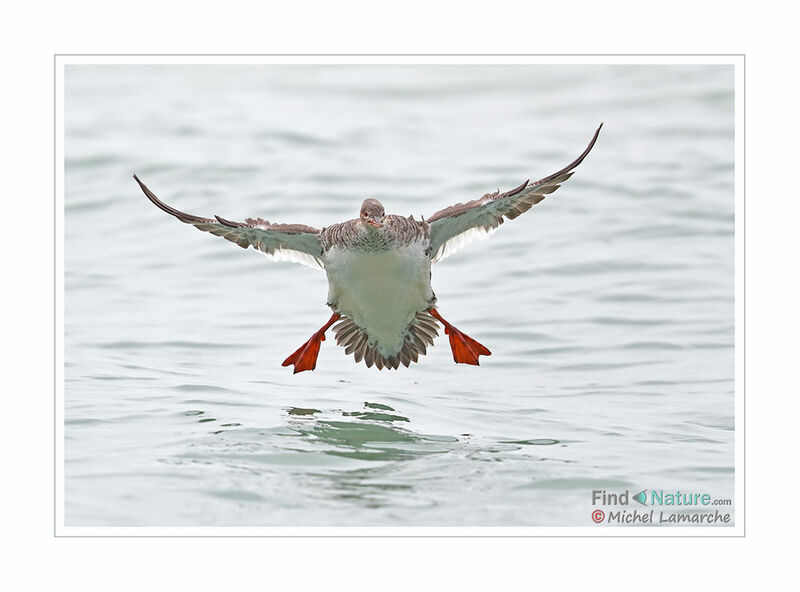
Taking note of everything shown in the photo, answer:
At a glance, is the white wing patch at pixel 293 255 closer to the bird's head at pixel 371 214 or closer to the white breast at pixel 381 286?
the white breast at pixel 381 286

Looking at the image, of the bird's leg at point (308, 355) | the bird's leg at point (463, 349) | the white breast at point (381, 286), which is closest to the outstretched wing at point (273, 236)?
the white breast at point (381, 286)

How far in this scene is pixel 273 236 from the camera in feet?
34.0

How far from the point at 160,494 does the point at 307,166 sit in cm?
1574

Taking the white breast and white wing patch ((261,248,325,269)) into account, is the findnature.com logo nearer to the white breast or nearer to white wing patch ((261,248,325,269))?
the white breast

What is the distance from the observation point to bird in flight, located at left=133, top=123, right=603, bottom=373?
31.0ft

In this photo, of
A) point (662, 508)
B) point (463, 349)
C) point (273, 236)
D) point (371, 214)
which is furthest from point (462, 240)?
point (662, 508)

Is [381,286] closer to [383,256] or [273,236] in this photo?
[383,256]

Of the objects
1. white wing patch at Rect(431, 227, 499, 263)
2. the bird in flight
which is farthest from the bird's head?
white wing patch at Rect(431, 227, 499, 263)

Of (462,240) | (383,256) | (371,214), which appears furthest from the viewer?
(462,240)

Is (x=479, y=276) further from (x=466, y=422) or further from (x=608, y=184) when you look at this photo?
(x=466, y=422)

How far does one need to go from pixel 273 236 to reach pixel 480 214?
6.41ft

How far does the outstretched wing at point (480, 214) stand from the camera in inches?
374
